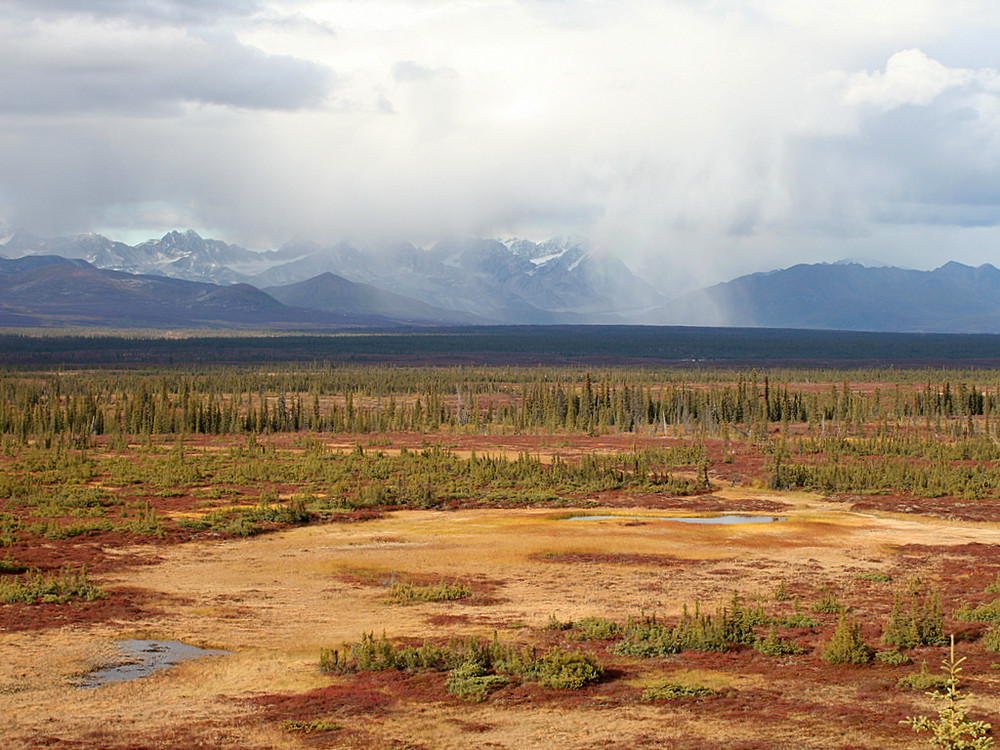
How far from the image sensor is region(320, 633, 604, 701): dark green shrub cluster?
2712 centimetres

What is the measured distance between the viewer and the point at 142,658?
3039 cm

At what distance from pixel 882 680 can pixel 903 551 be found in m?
24.4

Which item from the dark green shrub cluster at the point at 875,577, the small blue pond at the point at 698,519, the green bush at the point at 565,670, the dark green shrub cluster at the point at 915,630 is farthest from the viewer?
the small blue pond at the point at 698,519

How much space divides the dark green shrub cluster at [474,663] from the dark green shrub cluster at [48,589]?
12.8 metres

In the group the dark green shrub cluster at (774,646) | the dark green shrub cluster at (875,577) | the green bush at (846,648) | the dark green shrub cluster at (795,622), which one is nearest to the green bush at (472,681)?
the dark green shrub cluster at (774,646)

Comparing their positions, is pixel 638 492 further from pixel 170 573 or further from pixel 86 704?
pixel 86 704

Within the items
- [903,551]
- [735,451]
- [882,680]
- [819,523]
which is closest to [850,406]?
[735,451]

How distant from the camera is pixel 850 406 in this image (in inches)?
5664

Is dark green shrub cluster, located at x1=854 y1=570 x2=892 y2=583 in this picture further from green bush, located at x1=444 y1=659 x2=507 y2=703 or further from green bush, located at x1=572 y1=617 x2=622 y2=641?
green bush, located at x1=444 y1=659 x2=507 y2=703

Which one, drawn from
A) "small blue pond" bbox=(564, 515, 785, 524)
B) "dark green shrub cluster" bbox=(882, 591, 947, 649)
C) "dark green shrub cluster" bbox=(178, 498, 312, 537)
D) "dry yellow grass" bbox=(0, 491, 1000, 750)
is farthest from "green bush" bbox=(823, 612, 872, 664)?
"dark green shrub cluster" bbox=(178, 498, 312, 537)

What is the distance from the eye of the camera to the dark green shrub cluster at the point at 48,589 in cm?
3725

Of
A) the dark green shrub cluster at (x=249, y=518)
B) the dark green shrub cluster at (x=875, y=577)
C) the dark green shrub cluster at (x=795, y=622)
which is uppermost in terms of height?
the dark green shrub cluster at (x=795, y=622)

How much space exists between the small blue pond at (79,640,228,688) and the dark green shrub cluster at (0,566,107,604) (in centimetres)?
692

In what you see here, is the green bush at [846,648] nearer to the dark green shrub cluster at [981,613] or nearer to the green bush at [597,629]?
the dark green shrub cluster at [981,613]
